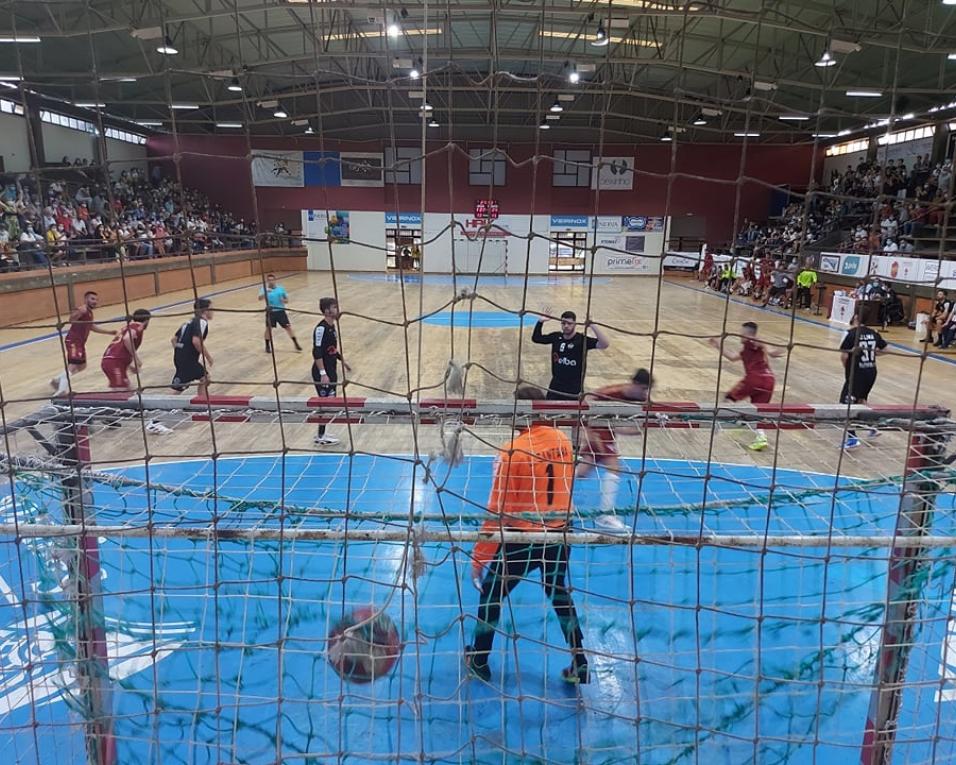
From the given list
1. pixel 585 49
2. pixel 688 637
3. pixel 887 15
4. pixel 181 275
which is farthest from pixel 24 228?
A: pixel 887 15

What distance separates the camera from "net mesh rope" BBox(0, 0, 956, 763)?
8.69 ft

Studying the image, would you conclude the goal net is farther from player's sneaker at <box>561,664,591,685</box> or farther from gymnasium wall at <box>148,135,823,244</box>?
gymnasium wall at <box>148,135,823,244</box>

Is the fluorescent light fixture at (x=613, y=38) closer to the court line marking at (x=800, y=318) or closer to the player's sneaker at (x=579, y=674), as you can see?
the court line marking at (x=800, y=318)

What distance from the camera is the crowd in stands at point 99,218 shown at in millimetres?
12602

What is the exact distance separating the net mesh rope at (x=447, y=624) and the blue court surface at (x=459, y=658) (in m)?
0.02

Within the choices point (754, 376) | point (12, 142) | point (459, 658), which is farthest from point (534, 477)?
point (12, 142)

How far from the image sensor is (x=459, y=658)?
12.2 feet

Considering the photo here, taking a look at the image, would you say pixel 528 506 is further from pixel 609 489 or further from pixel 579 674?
pixel 609 489

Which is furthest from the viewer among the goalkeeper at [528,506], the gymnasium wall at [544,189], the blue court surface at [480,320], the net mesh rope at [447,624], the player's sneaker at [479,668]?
the gymnasium wall at [544,189]

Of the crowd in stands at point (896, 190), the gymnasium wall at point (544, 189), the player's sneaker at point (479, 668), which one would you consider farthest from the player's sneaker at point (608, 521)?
the gymnasium wall at point (544, 189)

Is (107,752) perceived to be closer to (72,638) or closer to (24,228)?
(72,638)

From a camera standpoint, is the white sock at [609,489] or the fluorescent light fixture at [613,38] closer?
the white sock at [609,489]

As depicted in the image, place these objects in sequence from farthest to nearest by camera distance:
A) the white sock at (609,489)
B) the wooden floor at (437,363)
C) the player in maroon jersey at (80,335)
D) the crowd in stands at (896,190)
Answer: the crowd in stands at (896,190) → the player in maroon jersey at (80,335) → the wooden floor at (437,363) → the white sock at (609,489)

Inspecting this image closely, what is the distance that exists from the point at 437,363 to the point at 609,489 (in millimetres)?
5470
